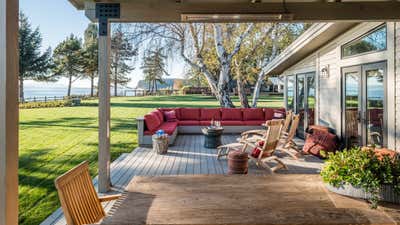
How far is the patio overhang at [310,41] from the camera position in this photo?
238 inches

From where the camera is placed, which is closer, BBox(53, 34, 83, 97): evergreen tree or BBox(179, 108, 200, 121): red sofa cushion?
BBox(179, 108, 200, 121): red sofa cushion

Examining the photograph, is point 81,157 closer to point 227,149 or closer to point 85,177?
point 227,149

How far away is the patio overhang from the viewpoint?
238 inches

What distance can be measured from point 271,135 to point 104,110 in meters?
3.05

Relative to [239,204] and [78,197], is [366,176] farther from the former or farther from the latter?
[78,197]

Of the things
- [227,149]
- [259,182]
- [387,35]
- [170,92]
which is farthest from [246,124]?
[170,92]

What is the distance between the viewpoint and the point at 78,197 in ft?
6.55

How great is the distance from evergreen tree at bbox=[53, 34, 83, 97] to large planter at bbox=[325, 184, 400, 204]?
1240 inches

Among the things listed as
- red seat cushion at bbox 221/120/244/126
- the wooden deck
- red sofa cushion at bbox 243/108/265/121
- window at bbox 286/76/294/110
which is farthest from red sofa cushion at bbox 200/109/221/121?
the wooden deck

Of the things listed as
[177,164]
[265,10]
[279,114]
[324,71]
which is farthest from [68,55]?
[265,10]

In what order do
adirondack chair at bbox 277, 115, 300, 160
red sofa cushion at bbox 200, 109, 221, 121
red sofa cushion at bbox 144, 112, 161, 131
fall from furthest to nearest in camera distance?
red sofa cushion at bbox 200, 109, 221, 121
red sofa cushion at bbox 144, 112, 161, 131
adirondack chair at bbox 277, 115, 300, 160

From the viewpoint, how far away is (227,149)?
21.7ft

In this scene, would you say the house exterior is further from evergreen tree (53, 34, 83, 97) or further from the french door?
evergreen tree (53, 34, 83, 97)

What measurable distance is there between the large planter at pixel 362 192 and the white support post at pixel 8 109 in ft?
6.64
